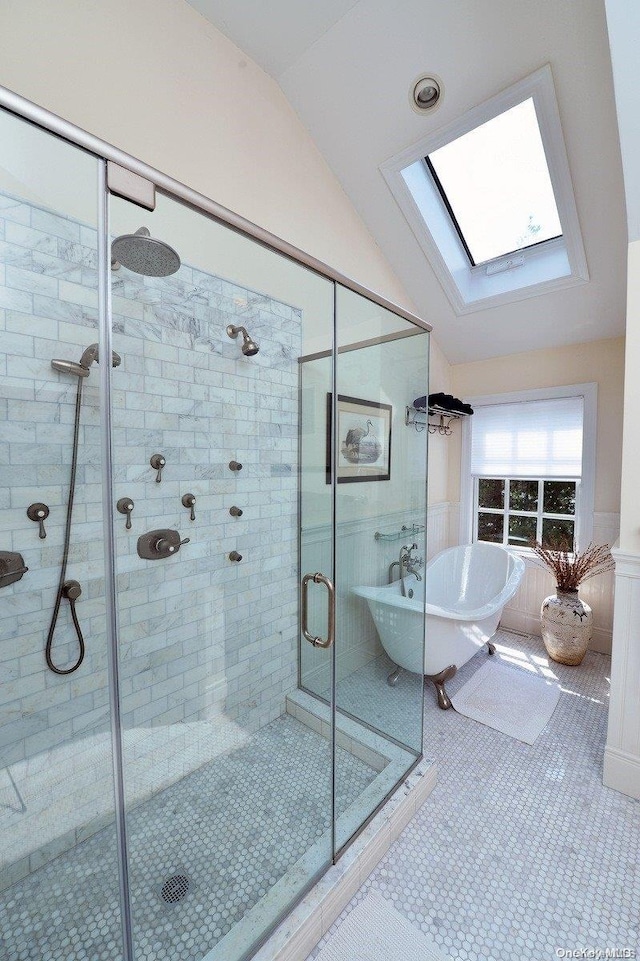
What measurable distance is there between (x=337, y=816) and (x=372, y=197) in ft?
10.2

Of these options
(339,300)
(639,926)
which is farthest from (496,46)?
(639,926)

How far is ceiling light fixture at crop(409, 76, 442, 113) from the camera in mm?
1863

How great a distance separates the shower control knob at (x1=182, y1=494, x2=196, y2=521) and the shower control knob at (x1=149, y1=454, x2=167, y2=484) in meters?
0.15

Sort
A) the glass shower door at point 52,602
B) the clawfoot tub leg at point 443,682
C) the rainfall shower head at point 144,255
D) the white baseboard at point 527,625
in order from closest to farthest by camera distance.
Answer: the rainfall shower head at point 144,255 < the glass shower door at point 52,602 < the clawfoot tub leg at point 443,682 < the white baseboard at point 527,625

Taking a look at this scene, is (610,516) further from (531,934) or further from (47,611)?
(47,611)

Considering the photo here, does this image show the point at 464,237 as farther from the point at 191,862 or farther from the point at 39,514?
the point at 191,862

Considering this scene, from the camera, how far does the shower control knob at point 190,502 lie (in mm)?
1572

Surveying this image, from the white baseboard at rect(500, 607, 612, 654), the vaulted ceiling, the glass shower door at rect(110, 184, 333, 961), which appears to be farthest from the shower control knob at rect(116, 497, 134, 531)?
the white baseboard at rect(500, 607, 612, 654)

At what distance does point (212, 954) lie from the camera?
110 cm

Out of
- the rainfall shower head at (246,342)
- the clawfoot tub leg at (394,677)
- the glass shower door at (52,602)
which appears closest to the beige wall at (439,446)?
the clawfoot tub leg at (394,677)

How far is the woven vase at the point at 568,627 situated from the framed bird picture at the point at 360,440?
171 cm

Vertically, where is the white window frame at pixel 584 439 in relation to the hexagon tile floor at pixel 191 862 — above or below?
above

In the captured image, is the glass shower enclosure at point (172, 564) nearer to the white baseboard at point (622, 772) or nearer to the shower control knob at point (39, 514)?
the shower control knob at point (39, 514)

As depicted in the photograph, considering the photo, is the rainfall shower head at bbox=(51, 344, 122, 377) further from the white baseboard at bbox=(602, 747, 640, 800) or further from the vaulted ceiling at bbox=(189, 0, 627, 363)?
the white baseboard at bbox=(602, 747, 640, 800)
